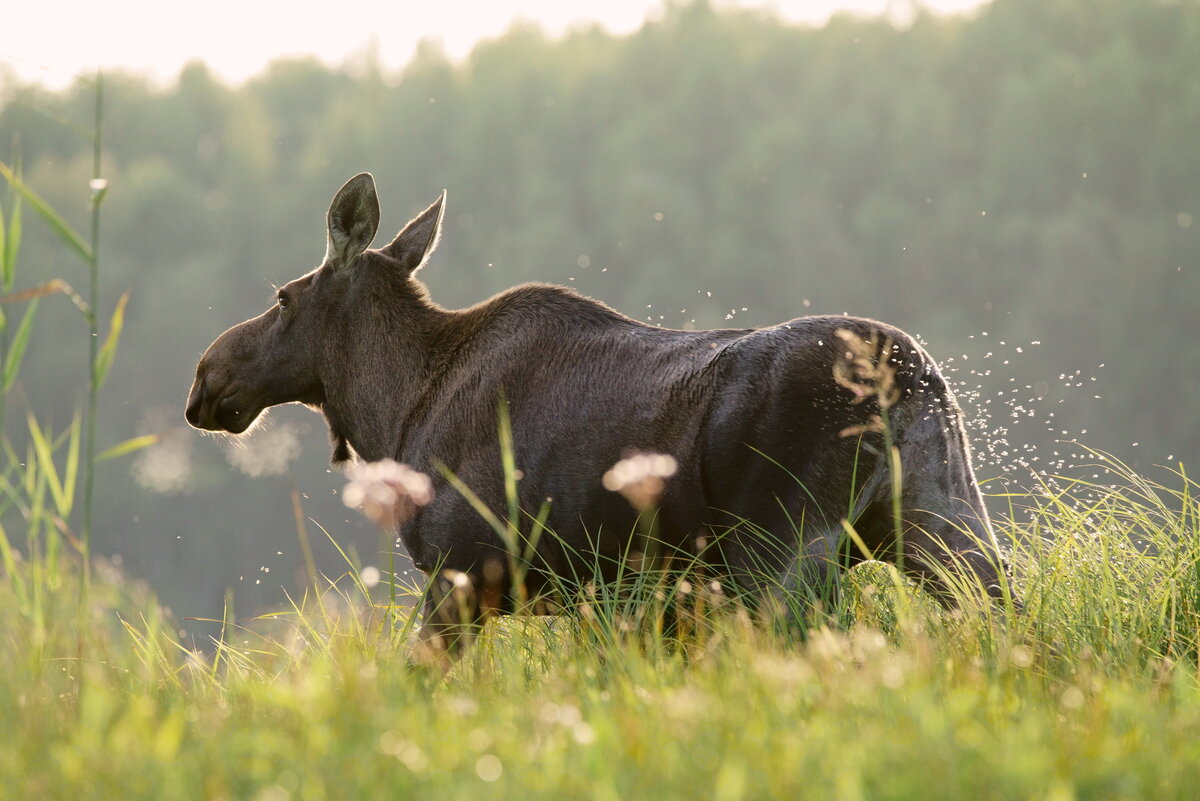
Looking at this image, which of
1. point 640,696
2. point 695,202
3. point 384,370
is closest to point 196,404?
point 384,370

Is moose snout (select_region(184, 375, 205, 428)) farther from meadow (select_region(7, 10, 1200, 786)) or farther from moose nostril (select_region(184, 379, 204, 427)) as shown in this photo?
meadow (select_region(7, 10, 1200, 786))

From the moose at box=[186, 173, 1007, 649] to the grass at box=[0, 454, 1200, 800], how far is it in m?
0.32

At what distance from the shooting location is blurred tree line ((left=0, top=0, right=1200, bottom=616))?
105 feet

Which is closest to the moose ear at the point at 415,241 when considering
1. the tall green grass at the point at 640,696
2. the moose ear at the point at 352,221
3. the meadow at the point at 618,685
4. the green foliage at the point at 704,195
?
the moose ear at the point at 352,221

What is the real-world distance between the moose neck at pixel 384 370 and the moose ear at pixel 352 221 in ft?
0.82

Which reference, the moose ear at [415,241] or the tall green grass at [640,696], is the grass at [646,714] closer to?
the tall green grass at [640,696]

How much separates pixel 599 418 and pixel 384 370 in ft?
4.31

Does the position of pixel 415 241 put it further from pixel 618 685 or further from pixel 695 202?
pixel 695 202

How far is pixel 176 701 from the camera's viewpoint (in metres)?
3.43

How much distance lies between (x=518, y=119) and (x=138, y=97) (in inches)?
582

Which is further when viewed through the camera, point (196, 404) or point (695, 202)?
point (695, 202)

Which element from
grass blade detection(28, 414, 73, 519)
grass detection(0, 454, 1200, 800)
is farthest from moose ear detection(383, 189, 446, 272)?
grass blade detection(28, 414, 73, 519)

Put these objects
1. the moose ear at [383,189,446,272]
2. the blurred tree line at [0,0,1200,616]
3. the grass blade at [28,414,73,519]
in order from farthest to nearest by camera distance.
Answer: the blurred tree line at [0,0,1200,616], the moose ear at [383,189,446,272], the grass blade at [28,414,73,519]

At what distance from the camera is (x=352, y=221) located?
5543mm
